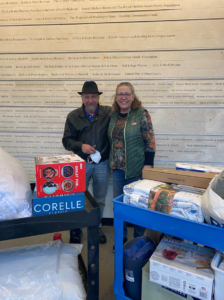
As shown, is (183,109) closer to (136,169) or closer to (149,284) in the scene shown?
(136,169)

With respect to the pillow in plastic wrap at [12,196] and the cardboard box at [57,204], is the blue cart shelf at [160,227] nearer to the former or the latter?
the cardboard box at [57,204]

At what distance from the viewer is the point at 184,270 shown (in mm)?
994

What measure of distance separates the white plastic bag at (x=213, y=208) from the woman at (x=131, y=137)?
1008mm

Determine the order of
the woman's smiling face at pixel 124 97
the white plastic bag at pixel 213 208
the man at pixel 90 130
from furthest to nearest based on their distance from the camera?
the man at pixel 90 130, the woman's smiling face at pixel 124 97, the white plastic bag at pixel 213 208

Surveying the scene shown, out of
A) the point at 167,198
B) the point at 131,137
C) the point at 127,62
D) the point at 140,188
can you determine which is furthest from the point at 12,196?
the point at 127,62

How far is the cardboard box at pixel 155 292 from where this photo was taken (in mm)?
1048

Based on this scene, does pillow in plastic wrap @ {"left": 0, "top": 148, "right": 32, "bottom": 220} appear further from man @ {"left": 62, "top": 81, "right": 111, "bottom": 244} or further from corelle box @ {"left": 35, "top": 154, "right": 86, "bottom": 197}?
man @ {"left": 62, "top": 81, "right": 111, "bottom": 244}

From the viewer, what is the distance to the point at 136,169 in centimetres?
197

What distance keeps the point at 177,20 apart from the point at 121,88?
110 cm

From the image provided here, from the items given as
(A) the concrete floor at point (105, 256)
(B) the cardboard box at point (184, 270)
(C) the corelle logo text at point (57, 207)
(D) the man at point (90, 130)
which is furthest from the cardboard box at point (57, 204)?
(D) the man at point (90, 130)

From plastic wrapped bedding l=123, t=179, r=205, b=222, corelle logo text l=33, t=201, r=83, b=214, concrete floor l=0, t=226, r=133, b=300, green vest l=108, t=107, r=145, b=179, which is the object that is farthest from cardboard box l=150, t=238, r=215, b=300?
green vest l=108, t=107, r=145, b=179

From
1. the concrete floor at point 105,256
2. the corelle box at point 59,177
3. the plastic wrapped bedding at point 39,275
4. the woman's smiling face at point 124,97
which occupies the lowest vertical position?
the concrete floor at point 105,256

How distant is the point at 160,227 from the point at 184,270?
Answer: 0.70ft

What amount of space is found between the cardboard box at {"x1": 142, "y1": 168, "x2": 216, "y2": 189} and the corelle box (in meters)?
0.50
